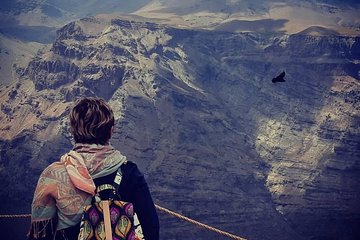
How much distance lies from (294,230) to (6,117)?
34.1 metres

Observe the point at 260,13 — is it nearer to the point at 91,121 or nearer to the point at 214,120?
the point at 214,120

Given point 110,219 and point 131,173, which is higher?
point 131,173

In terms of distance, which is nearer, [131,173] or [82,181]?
[82,181]

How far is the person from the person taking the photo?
309cm

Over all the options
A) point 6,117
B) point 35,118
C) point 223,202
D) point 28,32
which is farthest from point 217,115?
point 28,32

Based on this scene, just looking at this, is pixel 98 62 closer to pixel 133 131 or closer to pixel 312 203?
pixel 133 131

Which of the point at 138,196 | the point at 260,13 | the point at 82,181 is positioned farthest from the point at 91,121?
the point at 260,13

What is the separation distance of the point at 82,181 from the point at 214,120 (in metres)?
41.8

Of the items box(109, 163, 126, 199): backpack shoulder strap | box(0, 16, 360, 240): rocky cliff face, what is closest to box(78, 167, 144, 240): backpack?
box(109, 163, 126, 199): backpack shoulder strap

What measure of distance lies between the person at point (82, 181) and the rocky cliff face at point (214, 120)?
114 feet

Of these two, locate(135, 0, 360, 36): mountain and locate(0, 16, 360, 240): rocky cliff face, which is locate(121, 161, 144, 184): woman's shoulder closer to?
locate(0, 16, 360, 240): rocky cliff face

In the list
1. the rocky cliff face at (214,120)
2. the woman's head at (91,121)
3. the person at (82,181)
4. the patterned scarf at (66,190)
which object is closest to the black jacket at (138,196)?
the person at (82,181)

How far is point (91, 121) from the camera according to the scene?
3246 mm

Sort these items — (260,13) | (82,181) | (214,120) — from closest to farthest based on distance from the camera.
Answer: (82,181) < (214,120) < (260,13)
